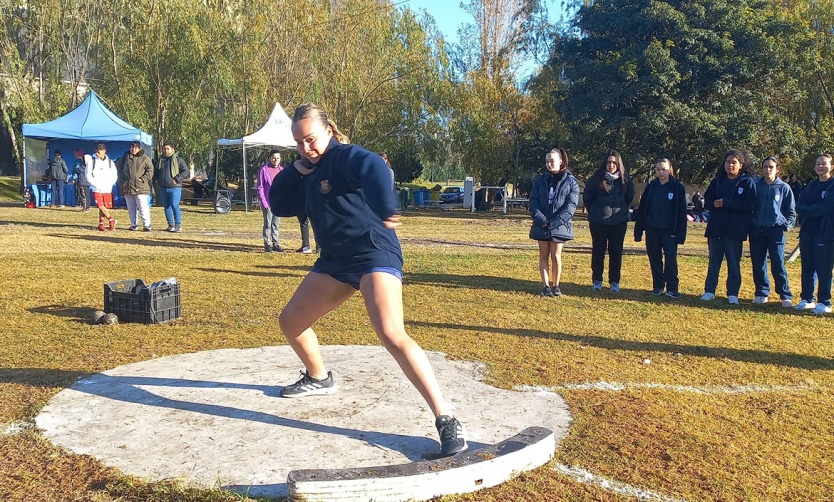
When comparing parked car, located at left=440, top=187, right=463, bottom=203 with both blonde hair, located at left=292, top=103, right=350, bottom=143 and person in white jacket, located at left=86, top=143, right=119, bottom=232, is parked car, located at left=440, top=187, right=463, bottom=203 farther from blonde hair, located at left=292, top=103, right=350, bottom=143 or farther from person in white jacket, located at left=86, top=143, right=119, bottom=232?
blonde hair, located at left=292, top=103, right=350, bottom=143

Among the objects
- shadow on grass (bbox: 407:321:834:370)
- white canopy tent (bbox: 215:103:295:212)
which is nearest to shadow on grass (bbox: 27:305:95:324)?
shadow on grass (bbox: 407:321:834:370)

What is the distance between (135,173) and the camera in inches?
639

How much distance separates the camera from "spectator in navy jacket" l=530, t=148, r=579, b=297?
370 inches

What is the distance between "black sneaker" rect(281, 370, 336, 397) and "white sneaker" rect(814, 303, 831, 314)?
22.7ft

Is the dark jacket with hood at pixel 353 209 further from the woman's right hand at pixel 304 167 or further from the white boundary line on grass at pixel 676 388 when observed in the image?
the white boundary line on grass at pixel 676 388

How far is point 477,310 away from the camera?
8.76m

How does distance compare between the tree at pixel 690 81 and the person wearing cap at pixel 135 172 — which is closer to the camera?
the person wearing cap at pixel 135 172

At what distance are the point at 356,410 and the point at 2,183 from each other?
1539 inches

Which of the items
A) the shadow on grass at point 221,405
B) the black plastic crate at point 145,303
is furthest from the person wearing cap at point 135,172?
the shadow on grass at point 221,405

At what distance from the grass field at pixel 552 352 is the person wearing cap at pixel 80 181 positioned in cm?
1209

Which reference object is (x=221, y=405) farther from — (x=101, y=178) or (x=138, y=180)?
(x=101, y=178)

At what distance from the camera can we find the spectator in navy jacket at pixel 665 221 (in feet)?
33.2

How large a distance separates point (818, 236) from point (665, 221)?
6.17ft

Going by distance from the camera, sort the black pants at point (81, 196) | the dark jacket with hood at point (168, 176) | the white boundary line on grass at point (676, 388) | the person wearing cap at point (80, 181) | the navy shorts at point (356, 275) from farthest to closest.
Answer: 1. the black pants at point (81, 196)
2. the person wearing cap at point (80, 181)
3. the dark jacket with hood at point (168, 176)
4. the white boundary line on grass at point (676, 388)
5. the navy shorts at point (356, 275)
